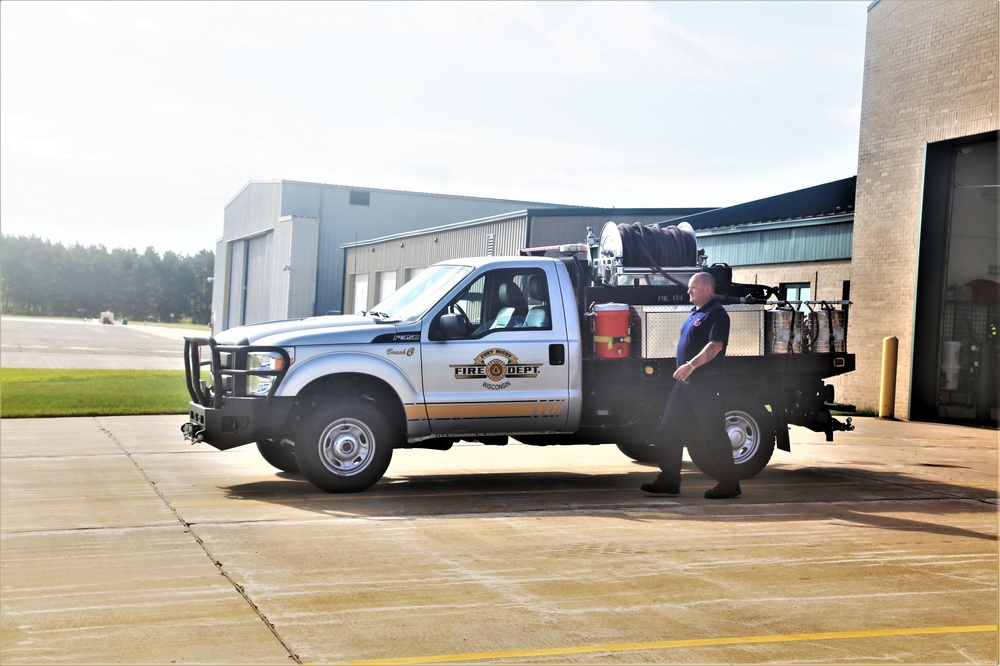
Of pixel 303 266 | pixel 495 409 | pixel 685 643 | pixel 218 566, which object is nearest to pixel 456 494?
pixel 495 409

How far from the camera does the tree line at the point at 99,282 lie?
140 metres

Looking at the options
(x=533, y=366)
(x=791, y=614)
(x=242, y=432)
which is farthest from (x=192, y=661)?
(x=533, y=366)

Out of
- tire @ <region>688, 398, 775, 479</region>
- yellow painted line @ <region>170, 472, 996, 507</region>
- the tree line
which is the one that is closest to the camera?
yellow painted line @ <region>170, 472, 996, 507</region>

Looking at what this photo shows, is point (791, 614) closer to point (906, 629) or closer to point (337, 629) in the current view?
point (906, 629)

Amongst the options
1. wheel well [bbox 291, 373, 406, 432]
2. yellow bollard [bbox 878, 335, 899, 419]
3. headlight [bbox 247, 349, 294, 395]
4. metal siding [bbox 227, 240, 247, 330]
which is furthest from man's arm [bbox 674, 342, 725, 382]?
metal siding [bbox 227, 240, 247, 330]

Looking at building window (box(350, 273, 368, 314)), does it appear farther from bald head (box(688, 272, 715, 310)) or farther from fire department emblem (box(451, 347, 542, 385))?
bald head (box(688, 272, 715, 310))

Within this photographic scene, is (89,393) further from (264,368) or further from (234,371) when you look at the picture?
(264,368)

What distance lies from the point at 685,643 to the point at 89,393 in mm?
18496

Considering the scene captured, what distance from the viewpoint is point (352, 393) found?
9.88 meters

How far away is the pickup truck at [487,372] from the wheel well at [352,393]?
0.04 ft

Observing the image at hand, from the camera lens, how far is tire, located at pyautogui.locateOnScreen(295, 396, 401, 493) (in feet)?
31.7

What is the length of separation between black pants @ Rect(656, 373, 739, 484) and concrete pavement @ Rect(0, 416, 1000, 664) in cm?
46

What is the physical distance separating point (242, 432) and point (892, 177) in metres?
13.8

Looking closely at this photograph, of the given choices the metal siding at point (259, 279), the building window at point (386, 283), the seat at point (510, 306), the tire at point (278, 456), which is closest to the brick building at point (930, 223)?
the seat at point (510, 306)
